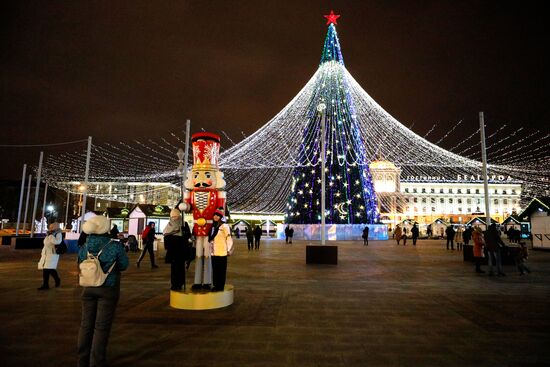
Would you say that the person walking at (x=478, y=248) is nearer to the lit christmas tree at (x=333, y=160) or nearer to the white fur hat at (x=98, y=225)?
the white fur hat at (x=98, y=225)

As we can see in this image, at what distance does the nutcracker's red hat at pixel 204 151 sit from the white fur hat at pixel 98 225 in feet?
12.6

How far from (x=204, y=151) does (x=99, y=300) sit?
4.54m

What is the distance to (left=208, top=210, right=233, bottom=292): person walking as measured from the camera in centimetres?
747

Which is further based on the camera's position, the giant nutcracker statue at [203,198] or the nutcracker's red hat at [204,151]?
the nutcracker's red hat at [204,151]

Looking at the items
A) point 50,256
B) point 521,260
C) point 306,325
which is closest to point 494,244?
point 521,260

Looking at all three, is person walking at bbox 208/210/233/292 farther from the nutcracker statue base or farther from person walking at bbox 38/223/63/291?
person walking at bbox 38/223/63/291

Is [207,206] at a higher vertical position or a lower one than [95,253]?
higher

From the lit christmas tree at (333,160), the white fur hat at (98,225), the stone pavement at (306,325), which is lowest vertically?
the stone pavement at (306,325)

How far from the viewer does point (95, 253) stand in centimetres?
420

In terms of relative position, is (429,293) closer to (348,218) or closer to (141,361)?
(141,361)

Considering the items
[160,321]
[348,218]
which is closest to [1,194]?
[348,218]

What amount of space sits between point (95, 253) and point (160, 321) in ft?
8.14

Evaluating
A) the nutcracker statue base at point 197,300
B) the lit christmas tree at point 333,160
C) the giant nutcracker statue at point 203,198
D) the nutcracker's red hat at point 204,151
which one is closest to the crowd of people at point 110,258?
the giant nutcracker statue at point 203,198

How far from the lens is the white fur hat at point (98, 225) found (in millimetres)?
4152
